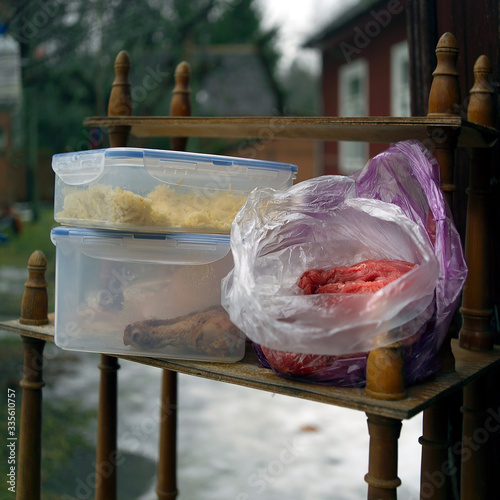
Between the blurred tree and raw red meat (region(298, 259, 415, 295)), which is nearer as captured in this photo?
raw red meat (region(298, 259, 415, 295))

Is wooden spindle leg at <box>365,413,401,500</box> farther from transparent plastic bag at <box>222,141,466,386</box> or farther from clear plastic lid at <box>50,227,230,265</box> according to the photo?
clear plastic lid at <box>50,227,230,265</box>

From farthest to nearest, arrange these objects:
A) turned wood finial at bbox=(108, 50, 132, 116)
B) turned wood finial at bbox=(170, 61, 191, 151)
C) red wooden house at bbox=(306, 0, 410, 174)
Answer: red wooden house at bbox=(306, 0, 410, 174)
turned wood finial at bbox=(170, 61, 191, 151)
turned wood finial at bbox=(108, 50, 132, 116)

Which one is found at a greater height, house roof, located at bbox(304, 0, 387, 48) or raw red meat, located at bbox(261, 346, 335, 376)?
house roof, located at bbox(304, 0, 387, 48)

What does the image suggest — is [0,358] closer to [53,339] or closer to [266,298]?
[53,339]

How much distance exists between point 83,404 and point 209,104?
11215mm

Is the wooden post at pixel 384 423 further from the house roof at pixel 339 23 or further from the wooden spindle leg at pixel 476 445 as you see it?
the house roof at pixel 339 23

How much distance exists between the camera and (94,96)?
10352 mm

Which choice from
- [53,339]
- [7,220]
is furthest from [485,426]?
[7,220]

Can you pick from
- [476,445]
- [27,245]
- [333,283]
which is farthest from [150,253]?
[27,245]

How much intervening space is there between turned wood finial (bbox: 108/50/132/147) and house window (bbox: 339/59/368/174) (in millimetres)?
7566

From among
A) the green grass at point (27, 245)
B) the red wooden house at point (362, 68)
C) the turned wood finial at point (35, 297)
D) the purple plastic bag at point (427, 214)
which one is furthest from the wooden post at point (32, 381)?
the red wooden house at point (362, 68)

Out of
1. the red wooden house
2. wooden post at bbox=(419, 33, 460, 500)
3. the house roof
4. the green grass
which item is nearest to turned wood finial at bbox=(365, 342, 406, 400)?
wooden post at bbox=(419, 33, 460, 500)

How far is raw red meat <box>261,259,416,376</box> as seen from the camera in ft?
3.59

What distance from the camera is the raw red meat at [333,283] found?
1093 mm
